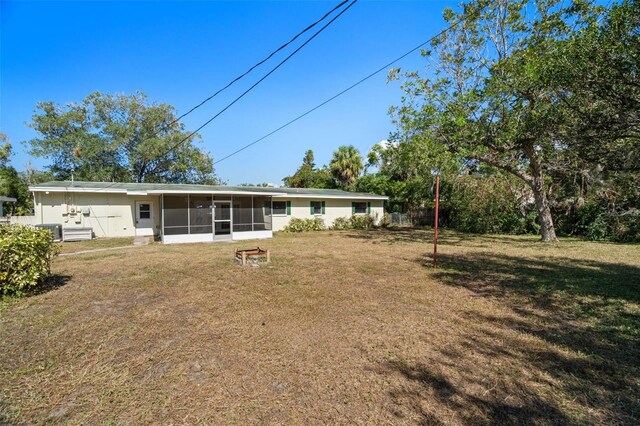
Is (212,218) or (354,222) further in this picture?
(354,222)

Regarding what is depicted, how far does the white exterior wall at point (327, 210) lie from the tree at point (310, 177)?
11.1 metres

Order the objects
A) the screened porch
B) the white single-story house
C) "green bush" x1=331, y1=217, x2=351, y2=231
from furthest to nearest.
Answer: "green bush" x1=331, y1=217, x2=351, y2=231 < the white single-story house < the screened porch

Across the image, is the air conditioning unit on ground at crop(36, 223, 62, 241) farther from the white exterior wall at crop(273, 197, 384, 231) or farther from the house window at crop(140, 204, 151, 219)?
the white exterior wall at crop(273, 197, 384, 231)

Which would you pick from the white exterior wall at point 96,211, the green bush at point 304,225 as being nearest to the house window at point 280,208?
the green bush at point 304,225

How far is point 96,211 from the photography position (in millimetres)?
15523

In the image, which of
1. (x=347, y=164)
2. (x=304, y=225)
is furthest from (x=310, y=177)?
(x=304, y=225)

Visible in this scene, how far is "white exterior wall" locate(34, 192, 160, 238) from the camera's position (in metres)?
14.6

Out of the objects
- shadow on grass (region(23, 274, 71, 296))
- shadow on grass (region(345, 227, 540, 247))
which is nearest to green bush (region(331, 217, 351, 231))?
shadow on grass (region(345, 227, 540, 247))

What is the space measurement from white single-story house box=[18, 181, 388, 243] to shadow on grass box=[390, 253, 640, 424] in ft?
36.4

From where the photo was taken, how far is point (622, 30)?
4785 mm

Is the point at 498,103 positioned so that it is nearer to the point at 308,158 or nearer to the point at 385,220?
the point at 385,220

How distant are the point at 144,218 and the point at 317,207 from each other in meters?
10.2

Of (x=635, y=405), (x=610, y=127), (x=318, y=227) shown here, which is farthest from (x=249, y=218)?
(x=635, y=405)

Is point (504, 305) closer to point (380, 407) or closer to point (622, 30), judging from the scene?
point (380, 407)
